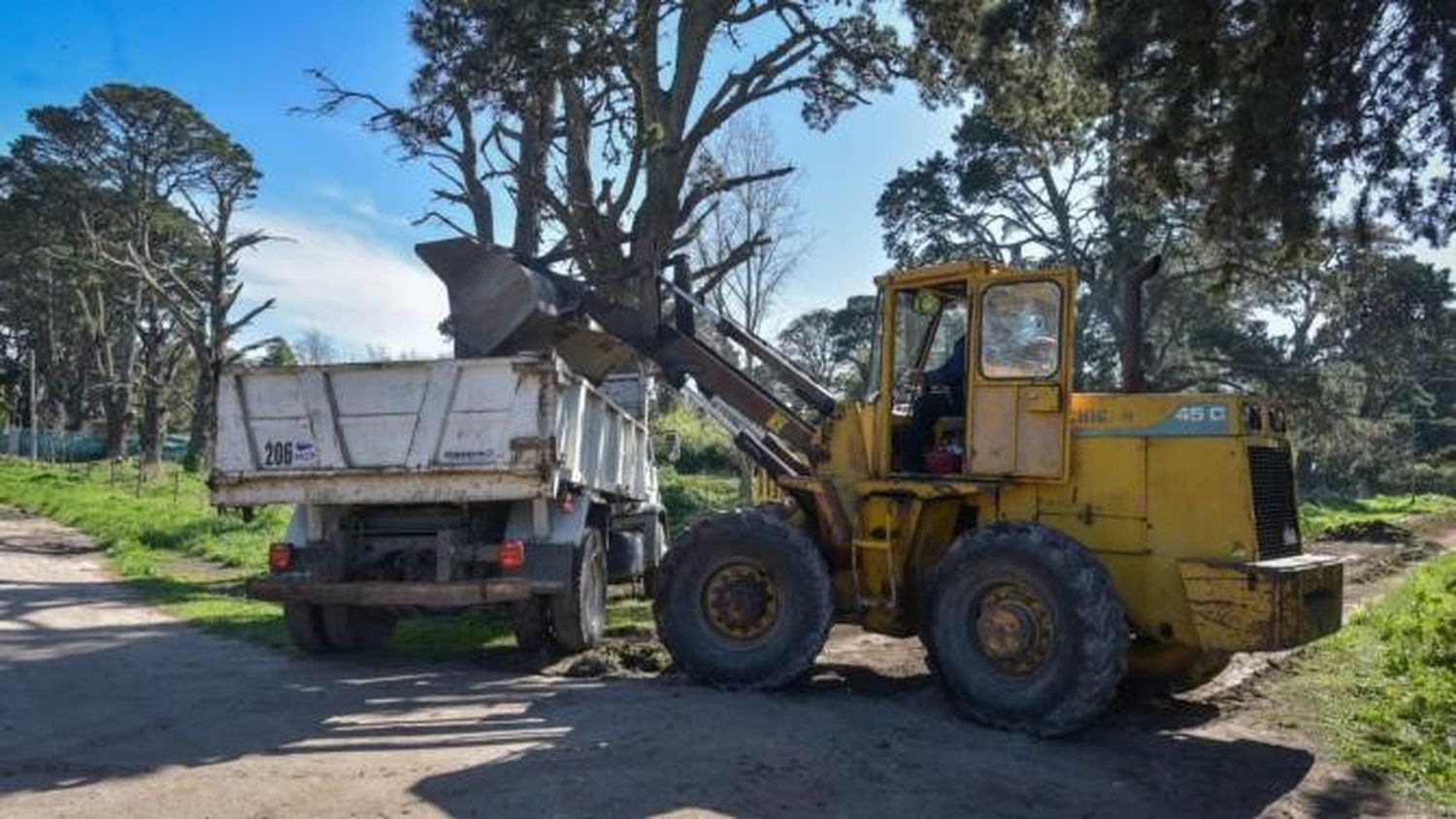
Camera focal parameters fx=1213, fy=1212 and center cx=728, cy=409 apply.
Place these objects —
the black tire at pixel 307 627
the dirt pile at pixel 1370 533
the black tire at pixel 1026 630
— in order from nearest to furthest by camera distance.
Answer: the black tire at pixel 1026 630, the black tire at pixel 307 627, the dirt pile at pixel 1370 533

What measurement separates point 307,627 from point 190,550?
11.0 meters

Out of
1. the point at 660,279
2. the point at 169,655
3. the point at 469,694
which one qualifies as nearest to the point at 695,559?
the point at 469,694

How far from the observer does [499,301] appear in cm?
1058

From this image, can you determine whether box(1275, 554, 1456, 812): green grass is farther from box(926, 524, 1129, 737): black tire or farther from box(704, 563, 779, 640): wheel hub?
box(704, 563, 779, 640): wheel hub

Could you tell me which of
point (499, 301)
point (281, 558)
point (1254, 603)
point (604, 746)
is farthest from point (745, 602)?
point (281, 558)

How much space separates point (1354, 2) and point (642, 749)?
25.3 feet

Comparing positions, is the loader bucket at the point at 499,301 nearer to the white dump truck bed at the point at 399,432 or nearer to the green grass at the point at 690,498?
the white dump truck bed at the point at 399,432

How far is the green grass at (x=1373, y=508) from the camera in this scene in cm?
3366

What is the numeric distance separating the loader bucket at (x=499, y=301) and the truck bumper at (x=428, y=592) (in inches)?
89.0

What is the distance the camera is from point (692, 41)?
1588 centimetres

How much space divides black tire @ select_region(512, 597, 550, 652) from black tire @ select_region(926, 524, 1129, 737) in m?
3.26

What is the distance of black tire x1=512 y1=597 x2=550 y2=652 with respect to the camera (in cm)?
967

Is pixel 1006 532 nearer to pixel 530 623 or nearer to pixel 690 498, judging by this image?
pixel 530 623

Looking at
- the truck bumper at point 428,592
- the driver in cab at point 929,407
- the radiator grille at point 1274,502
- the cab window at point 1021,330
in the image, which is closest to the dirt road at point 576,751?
the truck bumper at point 428,592
